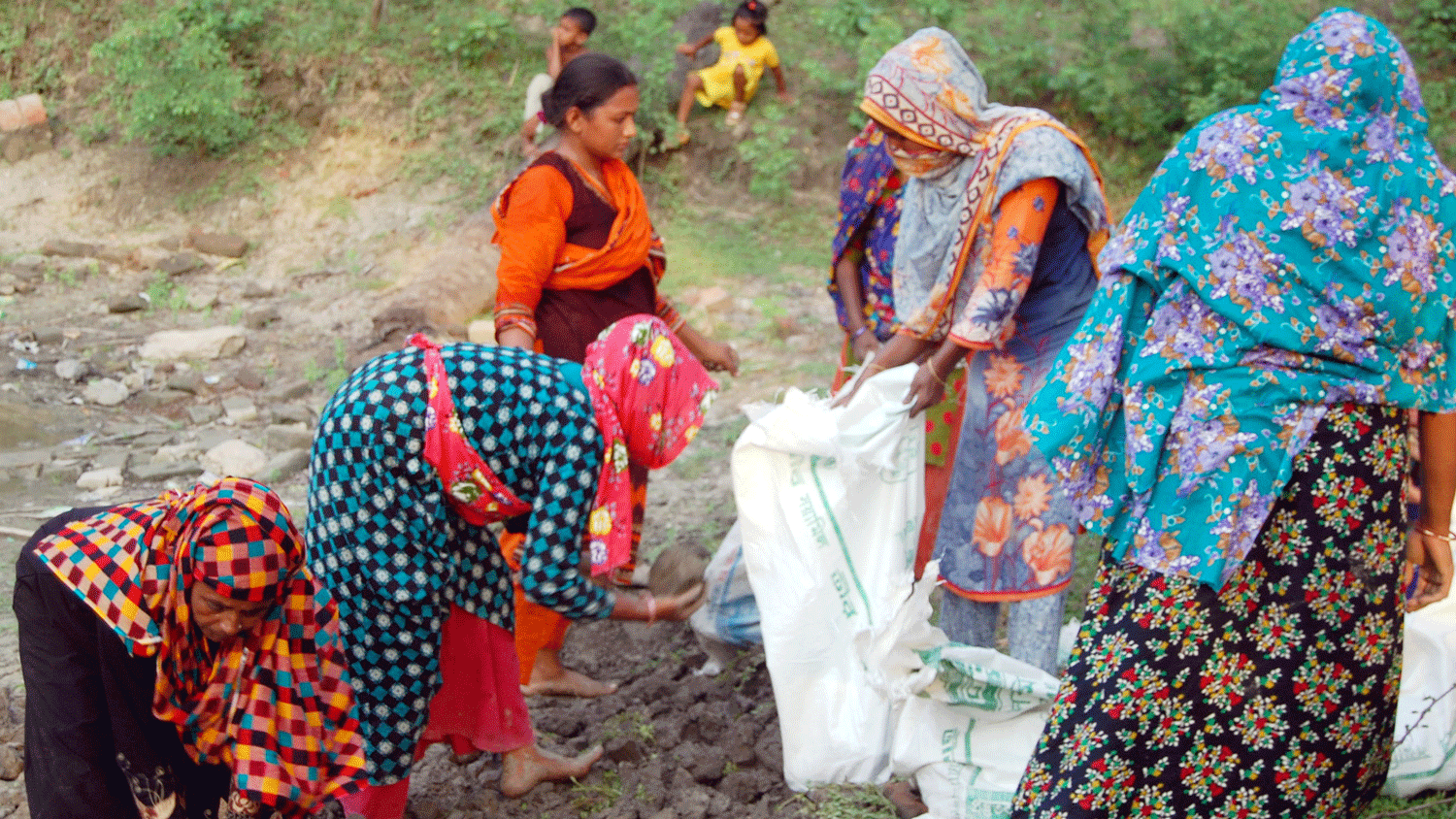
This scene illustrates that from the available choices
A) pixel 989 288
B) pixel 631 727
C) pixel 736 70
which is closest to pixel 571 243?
pixel 989 288

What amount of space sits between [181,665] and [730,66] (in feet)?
24.2

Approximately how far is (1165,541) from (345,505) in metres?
1.56

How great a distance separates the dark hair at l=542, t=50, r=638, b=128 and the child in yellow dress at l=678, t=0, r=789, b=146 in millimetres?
5672

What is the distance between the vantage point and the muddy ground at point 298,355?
305 centimetres

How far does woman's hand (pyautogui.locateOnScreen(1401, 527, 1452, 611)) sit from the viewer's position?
7.27 feet

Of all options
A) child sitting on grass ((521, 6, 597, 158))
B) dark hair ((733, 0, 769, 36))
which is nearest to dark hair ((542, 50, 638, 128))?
child sitting on grass ((521, 6, 597, 158))

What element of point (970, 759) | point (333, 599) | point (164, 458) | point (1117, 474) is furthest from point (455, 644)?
point (164, 458)

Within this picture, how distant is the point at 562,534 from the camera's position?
2.36 meters

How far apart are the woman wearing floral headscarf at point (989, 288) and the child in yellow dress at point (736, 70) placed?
19.7 ft

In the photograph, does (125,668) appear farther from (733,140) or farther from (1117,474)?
(733,140)

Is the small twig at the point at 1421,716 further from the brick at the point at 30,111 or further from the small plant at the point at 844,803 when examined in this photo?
the brick at the point at 30,111

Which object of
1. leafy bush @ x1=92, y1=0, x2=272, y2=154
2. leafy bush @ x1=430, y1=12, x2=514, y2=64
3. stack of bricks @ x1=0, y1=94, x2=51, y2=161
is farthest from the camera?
leafy bush @ x1=430, y1=12, x2=514, y2=64

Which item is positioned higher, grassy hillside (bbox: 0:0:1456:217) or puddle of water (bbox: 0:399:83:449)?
grassy hillside (bbox: 0:0:1456:217)

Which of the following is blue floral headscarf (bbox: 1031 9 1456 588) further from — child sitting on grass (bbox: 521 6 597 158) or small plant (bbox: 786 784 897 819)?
child sitting on grass (bbox: 521 6 597 158)
